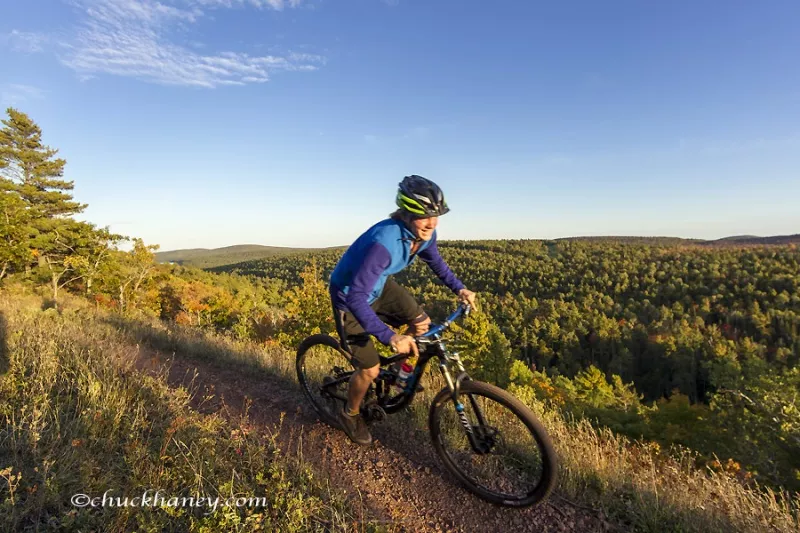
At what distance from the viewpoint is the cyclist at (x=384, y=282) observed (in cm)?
305

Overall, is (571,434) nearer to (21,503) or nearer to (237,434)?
(237,434)

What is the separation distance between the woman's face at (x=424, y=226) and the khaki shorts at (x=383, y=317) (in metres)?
0.74

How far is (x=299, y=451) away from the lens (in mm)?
3424

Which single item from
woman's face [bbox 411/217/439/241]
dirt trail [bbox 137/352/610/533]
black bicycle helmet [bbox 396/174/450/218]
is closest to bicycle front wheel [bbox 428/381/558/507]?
dirt trail [bbox 137/352/610/533]

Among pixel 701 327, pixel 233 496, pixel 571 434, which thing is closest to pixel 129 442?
pixel 233 496

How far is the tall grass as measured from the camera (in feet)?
7.95

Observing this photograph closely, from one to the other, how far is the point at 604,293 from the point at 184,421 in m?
142

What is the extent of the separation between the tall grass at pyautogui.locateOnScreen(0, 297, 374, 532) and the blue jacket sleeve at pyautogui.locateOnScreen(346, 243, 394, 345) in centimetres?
121

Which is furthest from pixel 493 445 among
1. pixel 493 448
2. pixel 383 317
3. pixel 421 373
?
pixel 383 317

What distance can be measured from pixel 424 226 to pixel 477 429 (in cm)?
174

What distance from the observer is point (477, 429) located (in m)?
3.37

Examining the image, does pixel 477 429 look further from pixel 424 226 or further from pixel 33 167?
pixel 33 167

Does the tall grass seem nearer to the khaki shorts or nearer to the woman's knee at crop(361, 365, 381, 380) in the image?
the woman's knee at crop(361, 365, 381, 380)

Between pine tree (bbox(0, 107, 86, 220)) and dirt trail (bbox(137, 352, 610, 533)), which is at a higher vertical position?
pine tree (bbox(0, 107, 86, 220))
